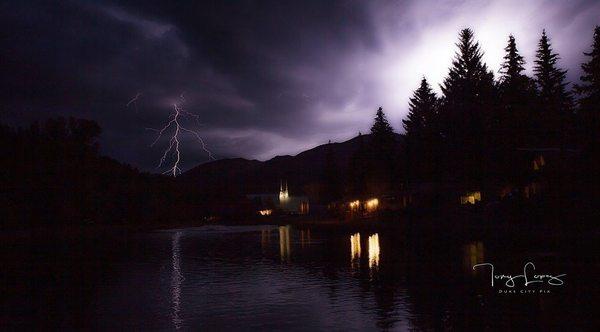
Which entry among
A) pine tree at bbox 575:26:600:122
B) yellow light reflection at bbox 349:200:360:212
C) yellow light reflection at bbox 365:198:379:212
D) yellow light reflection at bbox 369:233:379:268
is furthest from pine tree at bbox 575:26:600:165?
yellow light reflection at bbox 349:200:360:212

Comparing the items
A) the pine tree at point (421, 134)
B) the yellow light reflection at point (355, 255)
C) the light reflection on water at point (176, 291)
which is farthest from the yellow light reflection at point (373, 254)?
the pine tree at point (421, 134)

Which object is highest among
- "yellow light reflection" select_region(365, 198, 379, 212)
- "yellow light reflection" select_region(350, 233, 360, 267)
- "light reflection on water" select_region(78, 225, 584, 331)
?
"yellow light reflection" select_region(365, 198, 379, 212)

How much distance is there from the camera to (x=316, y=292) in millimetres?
15359

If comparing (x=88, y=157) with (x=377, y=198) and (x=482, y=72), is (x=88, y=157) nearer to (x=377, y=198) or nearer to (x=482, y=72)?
(x=377, y=198)

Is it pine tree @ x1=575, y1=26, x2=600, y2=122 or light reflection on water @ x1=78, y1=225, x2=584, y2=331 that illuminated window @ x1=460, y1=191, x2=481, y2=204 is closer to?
pine tree @ x1=575, y1=26, x2=600, y2=122

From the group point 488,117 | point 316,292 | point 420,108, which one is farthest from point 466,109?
point 316,292

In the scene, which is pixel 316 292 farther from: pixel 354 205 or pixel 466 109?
pixel 354 205

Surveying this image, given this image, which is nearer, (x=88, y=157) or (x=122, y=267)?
(x=122, y=267)

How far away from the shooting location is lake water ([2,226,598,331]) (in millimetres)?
11352

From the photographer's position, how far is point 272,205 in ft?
440

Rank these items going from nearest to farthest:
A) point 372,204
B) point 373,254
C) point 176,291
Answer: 1. point 176,291
2. point 373,254
3. point 372,204

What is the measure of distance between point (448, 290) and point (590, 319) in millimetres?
4559

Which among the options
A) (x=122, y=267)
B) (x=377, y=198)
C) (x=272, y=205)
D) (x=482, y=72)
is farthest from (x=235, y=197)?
(x=122, y=267)

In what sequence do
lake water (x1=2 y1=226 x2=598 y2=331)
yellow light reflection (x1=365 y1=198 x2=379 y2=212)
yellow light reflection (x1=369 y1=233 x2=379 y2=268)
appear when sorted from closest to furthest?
lake water (x1=2 y1=226 x2=598 y2=331)
yellow light reflection (x1=369 y1=233 x2=379 y2=268)
yellow light reflection (x1=365 y1=198 x2=379 y2=212)
